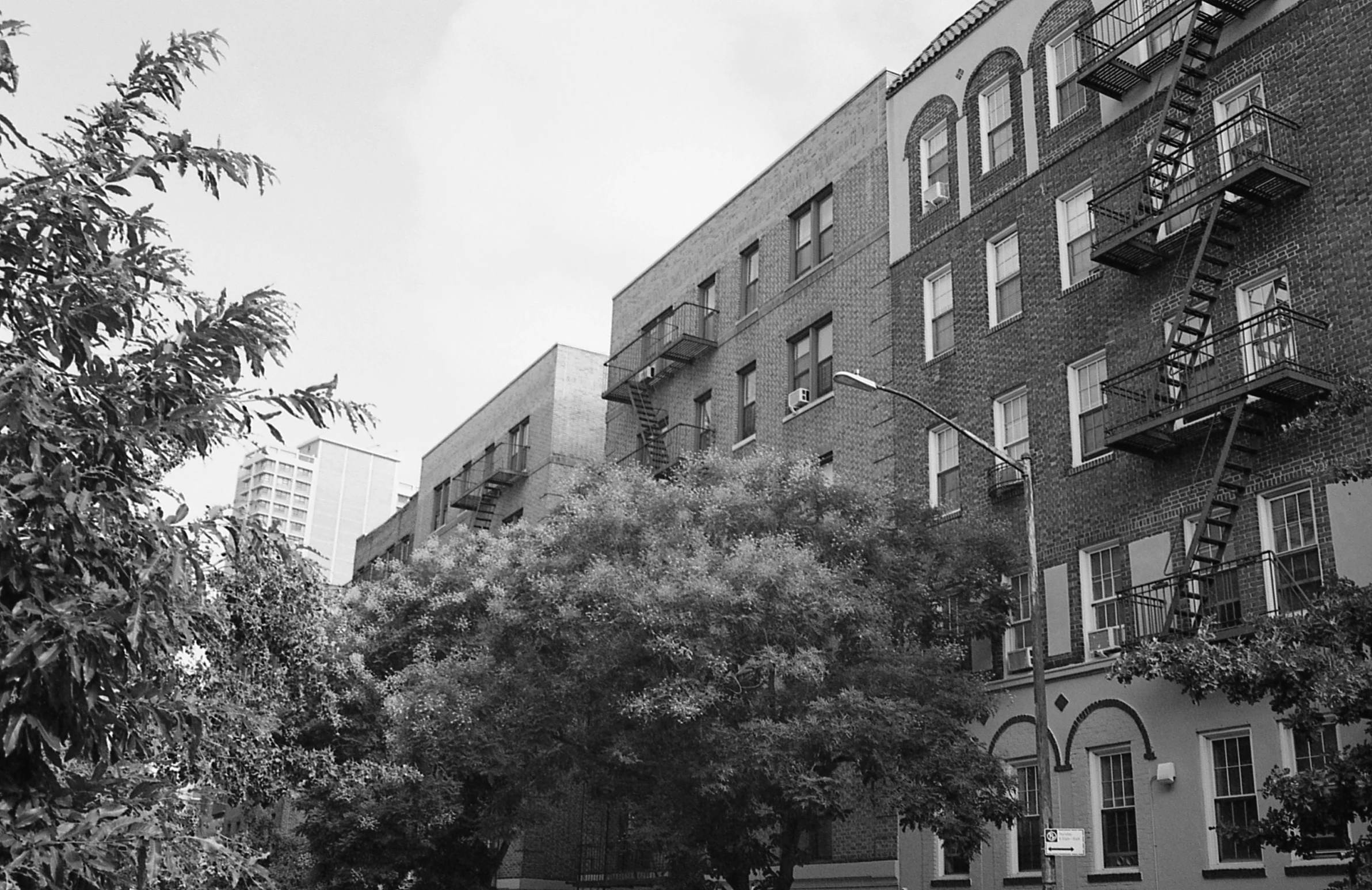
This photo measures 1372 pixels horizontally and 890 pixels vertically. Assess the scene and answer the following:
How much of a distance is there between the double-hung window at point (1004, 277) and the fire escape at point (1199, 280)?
2.46m

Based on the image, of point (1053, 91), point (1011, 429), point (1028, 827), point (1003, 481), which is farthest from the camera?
point (1053, 91)

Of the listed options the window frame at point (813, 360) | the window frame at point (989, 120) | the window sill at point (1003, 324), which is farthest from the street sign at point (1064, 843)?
the window frame at point (813, 360)

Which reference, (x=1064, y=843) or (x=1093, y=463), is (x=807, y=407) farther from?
(x=1064, y=843)

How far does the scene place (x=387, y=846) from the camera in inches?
1203

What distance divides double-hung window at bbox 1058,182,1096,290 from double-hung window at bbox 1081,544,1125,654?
537cm

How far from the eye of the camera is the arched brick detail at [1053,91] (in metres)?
27.2

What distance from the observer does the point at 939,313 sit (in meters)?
30.3

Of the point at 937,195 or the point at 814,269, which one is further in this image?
the point at 814,269

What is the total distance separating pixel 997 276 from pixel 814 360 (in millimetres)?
6805

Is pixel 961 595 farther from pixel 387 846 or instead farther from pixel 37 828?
pixel 37 828

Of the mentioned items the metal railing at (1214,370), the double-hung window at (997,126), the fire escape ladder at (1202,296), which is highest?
the double-hung window at (997,126)

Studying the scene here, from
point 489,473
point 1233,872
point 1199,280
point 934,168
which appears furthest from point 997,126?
point 489,473

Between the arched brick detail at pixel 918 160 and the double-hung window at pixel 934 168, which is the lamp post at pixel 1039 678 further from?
the double-hung window at pixel 934 168

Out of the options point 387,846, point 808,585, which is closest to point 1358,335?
point 808,585
